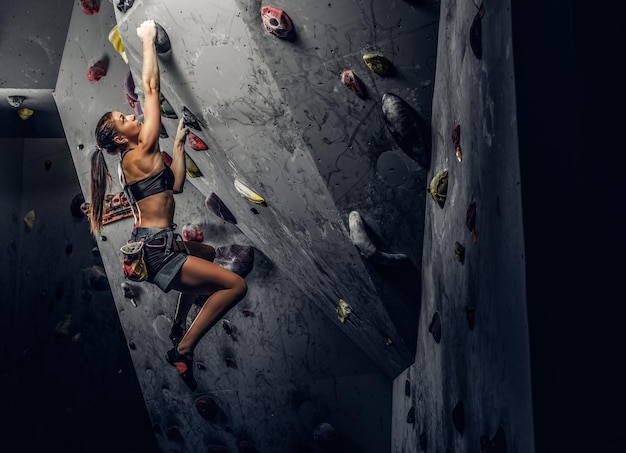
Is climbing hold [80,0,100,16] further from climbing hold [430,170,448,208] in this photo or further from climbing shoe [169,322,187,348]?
climbing hold [430,170,448,208]

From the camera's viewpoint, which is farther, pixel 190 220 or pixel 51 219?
pixel 51 219

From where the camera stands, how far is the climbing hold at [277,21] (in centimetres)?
190

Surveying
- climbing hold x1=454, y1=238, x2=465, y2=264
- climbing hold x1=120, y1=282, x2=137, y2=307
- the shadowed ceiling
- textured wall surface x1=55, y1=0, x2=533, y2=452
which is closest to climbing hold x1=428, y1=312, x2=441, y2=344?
textured wall surface x1=55, y1=0, x2=533, y2=452

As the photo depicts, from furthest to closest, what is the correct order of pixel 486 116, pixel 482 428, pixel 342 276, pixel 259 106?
1. pixel 342 276
2. pixel 259 106
3. pixel 482 428
4. pixel 486 116

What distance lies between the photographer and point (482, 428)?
152cm

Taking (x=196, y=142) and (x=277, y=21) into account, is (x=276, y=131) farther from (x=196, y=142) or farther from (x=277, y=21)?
(x=196, y=142)

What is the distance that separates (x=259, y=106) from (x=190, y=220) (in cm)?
136

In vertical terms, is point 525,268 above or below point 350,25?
below

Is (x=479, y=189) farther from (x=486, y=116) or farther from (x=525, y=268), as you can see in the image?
(x=525, y=268)

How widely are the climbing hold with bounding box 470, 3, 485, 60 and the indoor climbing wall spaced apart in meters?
0.36

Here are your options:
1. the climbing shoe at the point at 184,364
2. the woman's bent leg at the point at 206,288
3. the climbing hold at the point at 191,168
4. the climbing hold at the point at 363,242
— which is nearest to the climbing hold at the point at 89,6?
the climbing hold at the point at 191,168

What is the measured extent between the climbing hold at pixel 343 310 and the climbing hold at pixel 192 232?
0.88 m

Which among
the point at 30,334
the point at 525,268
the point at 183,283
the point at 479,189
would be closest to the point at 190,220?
the point at 183,283

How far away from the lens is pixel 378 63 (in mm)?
1892
